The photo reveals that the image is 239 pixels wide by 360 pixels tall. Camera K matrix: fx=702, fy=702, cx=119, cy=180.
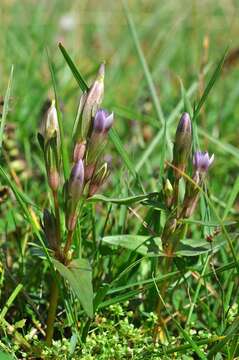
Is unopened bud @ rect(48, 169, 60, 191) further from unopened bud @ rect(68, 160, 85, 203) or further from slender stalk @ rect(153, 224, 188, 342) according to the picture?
slender stalk @ rect(153, 224, 188, 342)

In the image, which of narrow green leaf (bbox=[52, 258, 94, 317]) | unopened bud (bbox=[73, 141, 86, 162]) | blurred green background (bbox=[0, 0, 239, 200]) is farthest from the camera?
blurred green background (bbox=[0, 0, 239, 200])

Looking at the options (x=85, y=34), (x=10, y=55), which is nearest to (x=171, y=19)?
(x=85, y=34)

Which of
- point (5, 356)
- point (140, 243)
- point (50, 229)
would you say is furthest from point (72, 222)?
point (5, 356)

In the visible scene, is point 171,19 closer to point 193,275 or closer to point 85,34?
point 85,34

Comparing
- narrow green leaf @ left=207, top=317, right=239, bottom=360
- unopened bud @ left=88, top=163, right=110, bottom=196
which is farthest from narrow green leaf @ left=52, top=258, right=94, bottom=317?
narrow green leaf @ left=207, top=317, right=239, bottom=360

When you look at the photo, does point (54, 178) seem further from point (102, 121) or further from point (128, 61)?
point (128, 61)

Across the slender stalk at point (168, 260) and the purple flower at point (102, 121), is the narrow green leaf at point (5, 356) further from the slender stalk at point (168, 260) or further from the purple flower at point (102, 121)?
the purple flower at point (102, 121)
